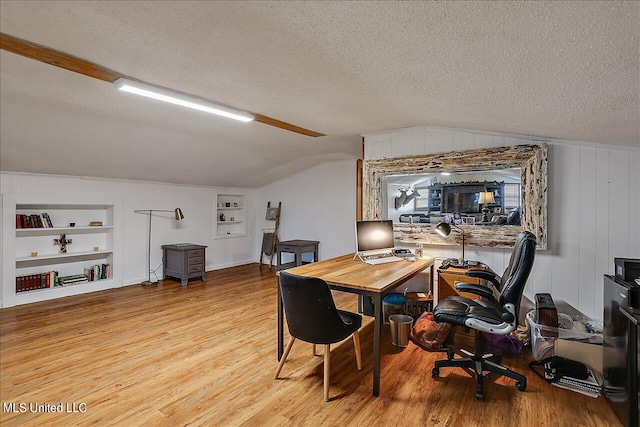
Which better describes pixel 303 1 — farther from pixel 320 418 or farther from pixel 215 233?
pixel 215 233

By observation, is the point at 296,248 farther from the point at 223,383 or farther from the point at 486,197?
the point at 223,383

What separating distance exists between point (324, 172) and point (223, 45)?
470 centimetres

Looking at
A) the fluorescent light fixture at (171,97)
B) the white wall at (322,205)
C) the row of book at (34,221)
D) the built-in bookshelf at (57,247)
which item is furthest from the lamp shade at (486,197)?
the row of book at (34,221)

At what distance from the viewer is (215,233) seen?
21.7ft

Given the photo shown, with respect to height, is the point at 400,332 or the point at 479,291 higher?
the point at 479,291

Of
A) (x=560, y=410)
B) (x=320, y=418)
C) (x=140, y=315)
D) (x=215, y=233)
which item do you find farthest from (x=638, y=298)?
(x=215, y=233)

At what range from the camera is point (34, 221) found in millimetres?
4355

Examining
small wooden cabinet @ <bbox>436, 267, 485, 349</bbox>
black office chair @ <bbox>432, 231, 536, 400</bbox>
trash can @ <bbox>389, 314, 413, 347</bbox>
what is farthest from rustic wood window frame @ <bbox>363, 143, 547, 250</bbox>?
trash can @ <bbox>389, 314, 413, 347</bbox>

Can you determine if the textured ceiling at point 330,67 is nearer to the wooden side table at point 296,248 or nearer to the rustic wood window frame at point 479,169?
the rustic wood window frame at point 479,169

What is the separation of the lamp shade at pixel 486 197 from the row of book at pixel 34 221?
218 inches

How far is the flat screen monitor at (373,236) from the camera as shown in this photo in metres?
3.24

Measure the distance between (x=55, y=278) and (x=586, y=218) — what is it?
6424mm

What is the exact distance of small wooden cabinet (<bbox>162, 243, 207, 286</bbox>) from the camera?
17.6 feet

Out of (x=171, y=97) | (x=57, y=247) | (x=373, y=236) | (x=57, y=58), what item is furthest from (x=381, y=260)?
(x=57, y=247)
